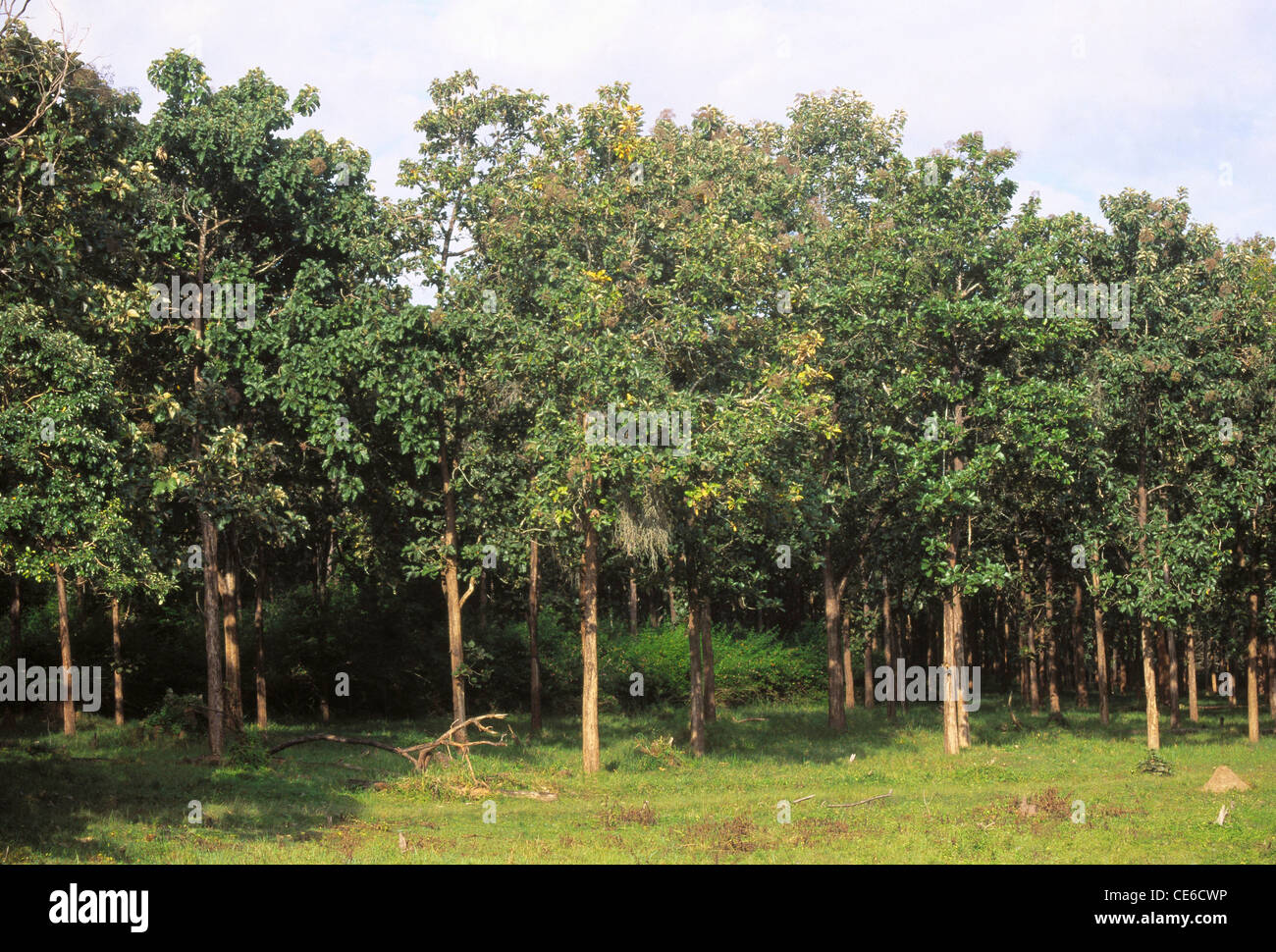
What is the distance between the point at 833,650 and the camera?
135 ft

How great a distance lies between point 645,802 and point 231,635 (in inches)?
605

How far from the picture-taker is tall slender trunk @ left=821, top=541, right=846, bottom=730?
133ft

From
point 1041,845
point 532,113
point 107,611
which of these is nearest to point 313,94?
point 532,113

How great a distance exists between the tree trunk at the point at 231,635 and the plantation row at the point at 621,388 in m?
0.10

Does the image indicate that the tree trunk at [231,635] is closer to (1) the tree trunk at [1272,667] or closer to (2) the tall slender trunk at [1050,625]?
(2) the tall slender trunk at [1050,625]

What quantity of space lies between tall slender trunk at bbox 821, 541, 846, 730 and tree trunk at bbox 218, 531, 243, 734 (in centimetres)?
1872

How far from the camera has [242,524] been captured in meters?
33.1

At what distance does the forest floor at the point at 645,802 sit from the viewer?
63.6 feet

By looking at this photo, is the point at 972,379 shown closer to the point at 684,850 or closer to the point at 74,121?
the point at 684,850

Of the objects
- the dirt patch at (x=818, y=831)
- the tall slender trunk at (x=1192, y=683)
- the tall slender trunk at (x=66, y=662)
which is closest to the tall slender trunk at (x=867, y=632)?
the tall slender trunk at (x=1192, y=683)

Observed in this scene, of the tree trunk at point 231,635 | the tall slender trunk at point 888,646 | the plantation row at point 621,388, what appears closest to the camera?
the plantation row at point 621,388

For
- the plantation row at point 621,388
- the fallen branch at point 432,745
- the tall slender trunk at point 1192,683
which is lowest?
the tall slender trunk at point 1192,683

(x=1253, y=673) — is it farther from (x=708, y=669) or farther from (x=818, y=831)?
(x=818, y=831)
